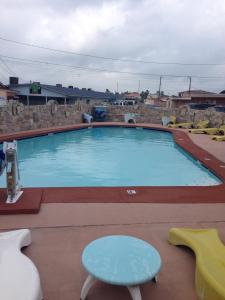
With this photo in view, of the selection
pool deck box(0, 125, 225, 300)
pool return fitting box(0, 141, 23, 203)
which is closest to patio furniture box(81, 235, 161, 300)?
pool deck box(0, 125, 225, 300)

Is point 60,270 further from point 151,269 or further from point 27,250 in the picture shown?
point 151,269

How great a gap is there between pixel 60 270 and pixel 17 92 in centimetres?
2460

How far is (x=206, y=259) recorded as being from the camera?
2535mm

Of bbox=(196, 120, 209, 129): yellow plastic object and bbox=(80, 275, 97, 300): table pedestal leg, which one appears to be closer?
bbox=(80, 275, 97, 300): table pedestal leg

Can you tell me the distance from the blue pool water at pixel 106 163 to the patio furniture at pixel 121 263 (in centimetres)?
416

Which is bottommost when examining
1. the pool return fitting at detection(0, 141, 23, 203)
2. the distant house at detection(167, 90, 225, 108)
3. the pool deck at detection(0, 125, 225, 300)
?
the pool deck at detection(0, 125, 225, 300)

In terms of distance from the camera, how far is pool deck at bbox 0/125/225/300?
2.48m

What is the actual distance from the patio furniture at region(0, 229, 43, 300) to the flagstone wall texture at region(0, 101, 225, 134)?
10.4 metres

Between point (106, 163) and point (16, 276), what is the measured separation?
668 centimetres

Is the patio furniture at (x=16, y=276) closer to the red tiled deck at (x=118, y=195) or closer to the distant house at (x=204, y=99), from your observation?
the red tiled deck at (x=118, y=195)

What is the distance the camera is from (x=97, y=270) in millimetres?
2232

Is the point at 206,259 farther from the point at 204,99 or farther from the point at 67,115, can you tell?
the point at 204,99

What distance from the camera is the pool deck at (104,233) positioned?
2.48 metres

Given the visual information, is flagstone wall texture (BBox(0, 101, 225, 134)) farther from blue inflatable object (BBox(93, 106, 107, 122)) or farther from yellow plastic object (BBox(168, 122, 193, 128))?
yellow plastic object (BBox(168, 122, 193, 128))
